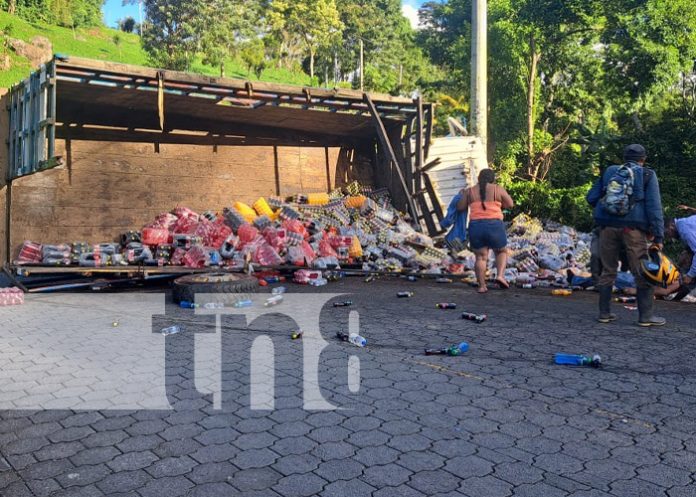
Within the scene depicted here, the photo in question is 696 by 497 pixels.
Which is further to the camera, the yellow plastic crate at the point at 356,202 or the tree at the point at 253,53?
Result: the tree at the point at 253,53

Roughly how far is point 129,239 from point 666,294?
372 inches

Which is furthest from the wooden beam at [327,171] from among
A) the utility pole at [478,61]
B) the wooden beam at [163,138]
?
the utility pole at [478,61]

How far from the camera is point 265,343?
5.85 meters

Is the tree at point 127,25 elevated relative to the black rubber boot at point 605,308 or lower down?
elevated

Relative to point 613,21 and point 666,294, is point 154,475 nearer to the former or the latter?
point 666,294

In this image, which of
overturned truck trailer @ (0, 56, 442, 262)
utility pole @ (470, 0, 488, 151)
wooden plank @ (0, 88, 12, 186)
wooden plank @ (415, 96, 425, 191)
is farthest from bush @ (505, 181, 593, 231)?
wooden plank @ (0, 88, 12, 186)

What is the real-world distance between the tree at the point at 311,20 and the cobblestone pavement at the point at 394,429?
5032 centimetres

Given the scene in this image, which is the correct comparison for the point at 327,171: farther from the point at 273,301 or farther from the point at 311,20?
the point at 311,20

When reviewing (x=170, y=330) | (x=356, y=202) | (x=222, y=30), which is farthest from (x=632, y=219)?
(x=222, y=30)

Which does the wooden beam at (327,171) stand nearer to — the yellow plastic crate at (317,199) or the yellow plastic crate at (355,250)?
the yellow plastic crate at (317,199)

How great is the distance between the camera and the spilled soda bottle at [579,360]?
5.03m

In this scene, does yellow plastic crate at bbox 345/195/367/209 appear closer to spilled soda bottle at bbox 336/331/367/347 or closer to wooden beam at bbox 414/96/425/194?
wooden beam at bbox 414/96/425/194

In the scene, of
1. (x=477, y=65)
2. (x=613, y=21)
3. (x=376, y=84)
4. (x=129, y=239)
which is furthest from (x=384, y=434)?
(x=376, y=84)

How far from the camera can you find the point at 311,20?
178 ft
